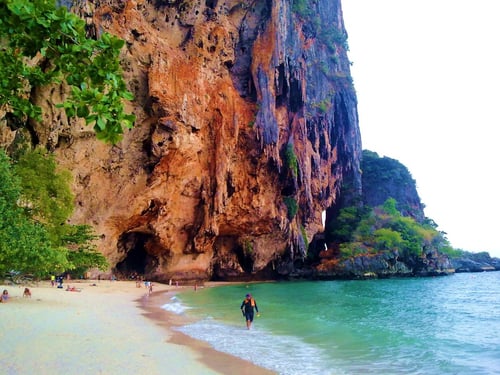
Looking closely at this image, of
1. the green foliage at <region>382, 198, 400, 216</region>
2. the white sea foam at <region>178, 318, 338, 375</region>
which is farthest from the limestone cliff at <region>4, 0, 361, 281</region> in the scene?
the green foliage at <region>382, 198, 400, 216</region>

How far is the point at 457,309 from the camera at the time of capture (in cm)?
2059

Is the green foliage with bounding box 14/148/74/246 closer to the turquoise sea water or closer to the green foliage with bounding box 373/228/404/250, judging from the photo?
the turquoise sea water

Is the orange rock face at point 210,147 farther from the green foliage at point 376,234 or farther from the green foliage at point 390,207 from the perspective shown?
the green foliage at point 390,207

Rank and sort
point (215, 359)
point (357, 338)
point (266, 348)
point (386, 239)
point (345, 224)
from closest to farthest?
point (215, 359) < point (266, 348) < point (357, 338) < point (386, 239) < point (345, 224)

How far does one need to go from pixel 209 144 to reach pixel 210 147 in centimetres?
28

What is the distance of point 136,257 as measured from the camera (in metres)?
39.7

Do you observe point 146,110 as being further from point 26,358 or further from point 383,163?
point 383,163

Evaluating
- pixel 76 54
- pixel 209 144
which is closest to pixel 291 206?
pixel 209 144

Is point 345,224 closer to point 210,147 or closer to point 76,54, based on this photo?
point 210,147

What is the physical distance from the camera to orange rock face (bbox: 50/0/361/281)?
30.4 m

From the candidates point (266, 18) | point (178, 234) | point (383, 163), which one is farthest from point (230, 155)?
point (383, 163)

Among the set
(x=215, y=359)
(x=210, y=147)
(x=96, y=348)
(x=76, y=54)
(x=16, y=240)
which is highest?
(x=210, y=147)

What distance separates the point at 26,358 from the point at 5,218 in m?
7.32

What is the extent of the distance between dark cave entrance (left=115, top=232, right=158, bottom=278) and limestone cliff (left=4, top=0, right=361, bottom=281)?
0.46 ft
